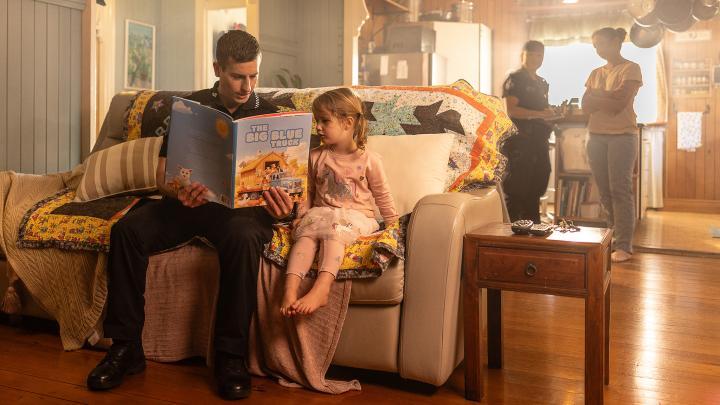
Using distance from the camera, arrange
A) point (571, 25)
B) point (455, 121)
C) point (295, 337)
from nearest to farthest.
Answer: point (295, 337) < point (455, 121) < point (571, 25)

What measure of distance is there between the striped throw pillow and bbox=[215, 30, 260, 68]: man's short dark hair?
57 cm

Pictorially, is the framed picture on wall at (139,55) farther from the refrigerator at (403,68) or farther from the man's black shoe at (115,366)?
the man's black shoe at (115,366)

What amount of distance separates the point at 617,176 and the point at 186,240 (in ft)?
9.11

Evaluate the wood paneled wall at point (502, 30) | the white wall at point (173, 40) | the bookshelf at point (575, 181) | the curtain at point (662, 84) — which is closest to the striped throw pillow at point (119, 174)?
the bookshelf at point (575, 181)

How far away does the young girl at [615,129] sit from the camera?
3.93 meters

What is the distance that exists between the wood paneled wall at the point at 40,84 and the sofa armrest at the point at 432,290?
2.09 metres

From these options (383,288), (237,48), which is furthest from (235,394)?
(237,48)

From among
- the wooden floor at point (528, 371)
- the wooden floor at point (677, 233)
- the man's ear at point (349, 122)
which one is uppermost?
the man's ear at point (349, 122)

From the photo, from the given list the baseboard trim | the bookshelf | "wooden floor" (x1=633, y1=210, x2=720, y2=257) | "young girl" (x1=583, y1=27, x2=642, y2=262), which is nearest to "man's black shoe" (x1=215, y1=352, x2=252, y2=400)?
"young girl" (x1=583, y1=27, x2=642, y2=262)

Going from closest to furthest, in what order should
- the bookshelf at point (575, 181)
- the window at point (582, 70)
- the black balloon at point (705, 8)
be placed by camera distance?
1. the bookshelf at point (575, 181)
2. the black balloon at point (705, 8)
3. the window at point (582, 70)

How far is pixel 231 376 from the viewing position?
5.96ft

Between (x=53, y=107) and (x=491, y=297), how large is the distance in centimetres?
225

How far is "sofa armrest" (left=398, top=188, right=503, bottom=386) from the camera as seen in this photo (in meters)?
1.81

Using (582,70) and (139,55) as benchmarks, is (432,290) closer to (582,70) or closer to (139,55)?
(139,55)
